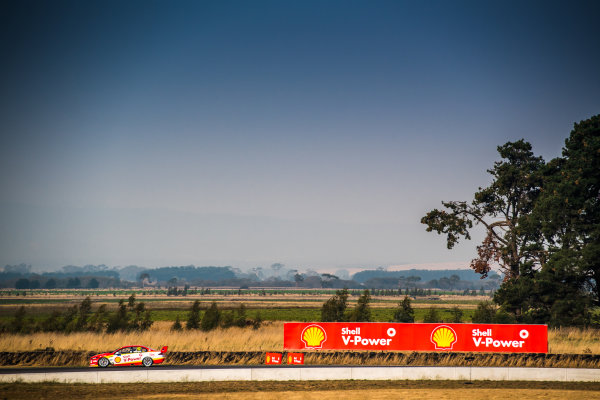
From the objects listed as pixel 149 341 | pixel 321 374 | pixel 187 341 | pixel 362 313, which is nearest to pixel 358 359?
pixel 321 374

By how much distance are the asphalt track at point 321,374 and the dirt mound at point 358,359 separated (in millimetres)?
3163

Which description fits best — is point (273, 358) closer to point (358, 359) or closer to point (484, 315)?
point (358, 359)

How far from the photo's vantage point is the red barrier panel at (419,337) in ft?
100

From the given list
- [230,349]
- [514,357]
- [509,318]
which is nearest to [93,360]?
[230,349]

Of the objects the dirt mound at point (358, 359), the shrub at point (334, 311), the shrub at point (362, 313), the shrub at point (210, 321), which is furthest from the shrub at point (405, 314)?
the shrub at point (210, 321)

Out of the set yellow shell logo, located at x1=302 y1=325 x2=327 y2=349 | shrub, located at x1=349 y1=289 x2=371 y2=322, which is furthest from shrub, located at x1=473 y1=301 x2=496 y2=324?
yellow shell logo, located at x1=302 y1=325 x2=327 y2=349

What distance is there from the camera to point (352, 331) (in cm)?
3112

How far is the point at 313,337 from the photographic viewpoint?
31016 mm

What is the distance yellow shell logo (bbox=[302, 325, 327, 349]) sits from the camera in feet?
102

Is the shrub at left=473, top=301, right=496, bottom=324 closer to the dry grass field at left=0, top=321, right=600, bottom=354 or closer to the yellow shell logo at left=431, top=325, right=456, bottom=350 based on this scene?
the dry grass field at left=0, top=321, right=600, bottom=354

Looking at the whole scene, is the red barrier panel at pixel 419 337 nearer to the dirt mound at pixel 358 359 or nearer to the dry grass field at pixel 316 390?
the dirt mound at pixel 358 359

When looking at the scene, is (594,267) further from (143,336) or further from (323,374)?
(143,336)

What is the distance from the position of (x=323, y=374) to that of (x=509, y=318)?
23733 mm

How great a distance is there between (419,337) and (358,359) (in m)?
3.83
